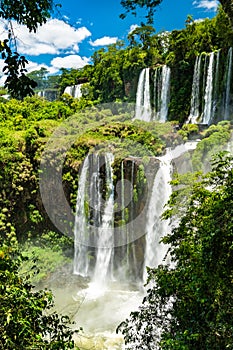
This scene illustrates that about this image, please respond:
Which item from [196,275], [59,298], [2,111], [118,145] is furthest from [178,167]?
[2,111]

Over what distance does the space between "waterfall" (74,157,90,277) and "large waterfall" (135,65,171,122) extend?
786 cm

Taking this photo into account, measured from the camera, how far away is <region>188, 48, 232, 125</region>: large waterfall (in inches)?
550

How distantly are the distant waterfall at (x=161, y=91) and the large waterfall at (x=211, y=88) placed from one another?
218 centimetres

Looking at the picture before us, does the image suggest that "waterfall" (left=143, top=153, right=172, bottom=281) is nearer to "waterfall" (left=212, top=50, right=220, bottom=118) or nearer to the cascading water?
the cascading water

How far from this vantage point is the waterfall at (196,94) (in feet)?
49.8

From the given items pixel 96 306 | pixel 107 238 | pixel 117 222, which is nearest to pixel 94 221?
pixel 107 238

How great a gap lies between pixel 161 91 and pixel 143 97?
1441 millimetres

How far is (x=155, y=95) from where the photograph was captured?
1806 cm

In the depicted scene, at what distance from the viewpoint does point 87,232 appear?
11180mm

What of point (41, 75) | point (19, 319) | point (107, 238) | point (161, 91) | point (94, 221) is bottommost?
point (107, 238)

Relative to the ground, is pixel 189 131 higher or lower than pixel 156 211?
higher

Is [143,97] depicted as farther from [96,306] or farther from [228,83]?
[96,306]

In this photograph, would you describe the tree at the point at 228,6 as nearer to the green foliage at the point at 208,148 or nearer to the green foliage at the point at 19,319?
the green foliage at the point at 19,319

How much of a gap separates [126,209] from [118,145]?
234cm
